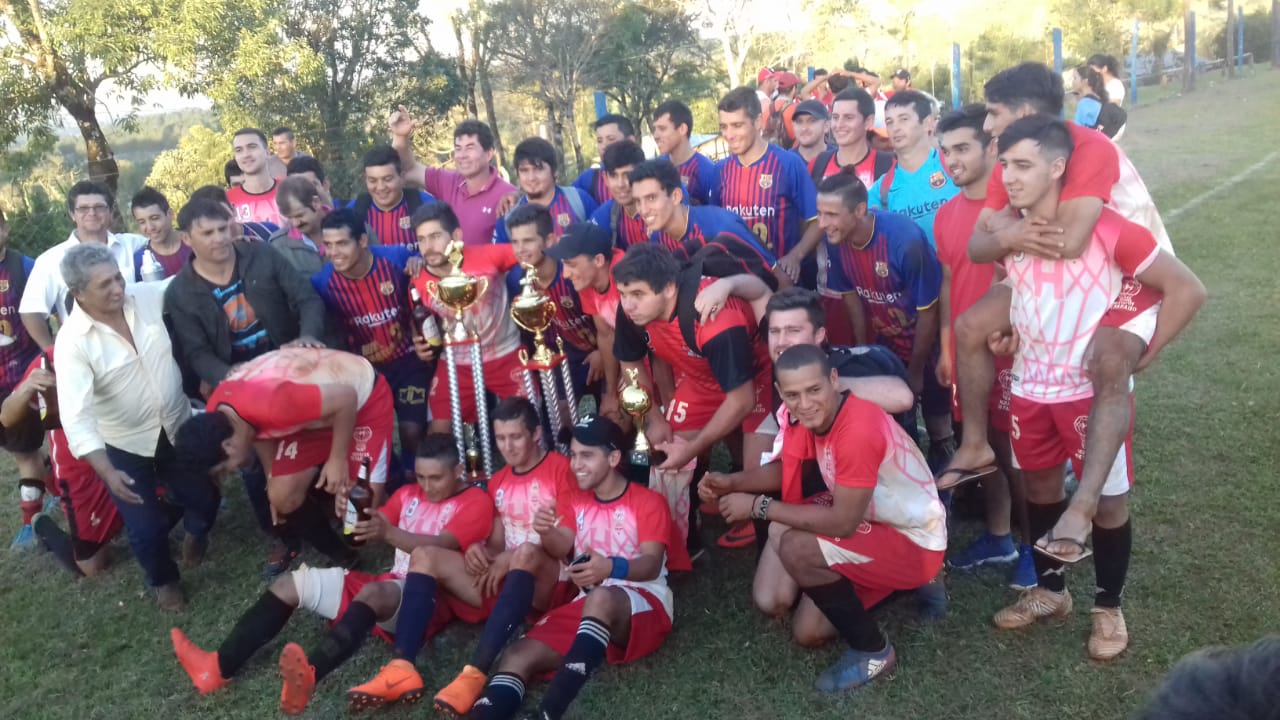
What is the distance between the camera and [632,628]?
3619 millimetres

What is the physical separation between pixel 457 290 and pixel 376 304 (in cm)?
105

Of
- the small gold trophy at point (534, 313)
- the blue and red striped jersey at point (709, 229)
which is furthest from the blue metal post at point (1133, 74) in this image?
the small gold trophy at point (534, 313)

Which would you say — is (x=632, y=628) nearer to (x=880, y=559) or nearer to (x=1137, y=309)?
(x=880, y=559)

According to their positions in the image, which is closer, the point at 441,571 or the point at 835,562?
the point at 835,562

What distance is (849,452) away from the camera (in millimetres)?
3240

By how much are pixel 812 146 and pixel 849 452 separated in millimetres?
4371

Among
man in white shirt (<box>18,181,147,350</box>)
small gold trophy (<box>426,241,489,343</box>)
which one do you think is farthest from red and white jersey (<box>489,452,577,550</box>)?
man in white shirt (<box>18,181,147,350</box>)

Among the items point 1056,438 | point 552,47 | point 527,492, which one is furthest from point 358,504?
point 552,47

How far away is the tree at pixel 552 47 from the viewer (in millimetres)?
24188

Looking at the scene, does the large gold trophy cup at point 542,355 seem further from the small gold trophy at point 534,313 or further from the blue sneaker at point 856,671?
the blue sneaker at point 856,671

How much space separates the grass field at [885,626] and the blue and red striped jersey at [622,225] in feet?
6.26

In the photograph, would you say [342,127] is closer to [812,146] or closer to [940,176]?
[812,146]

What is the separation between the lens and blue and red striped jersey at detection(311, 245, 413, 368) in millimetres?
5043

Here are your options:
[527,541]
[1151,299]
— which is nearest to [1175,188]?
[1151,299]
